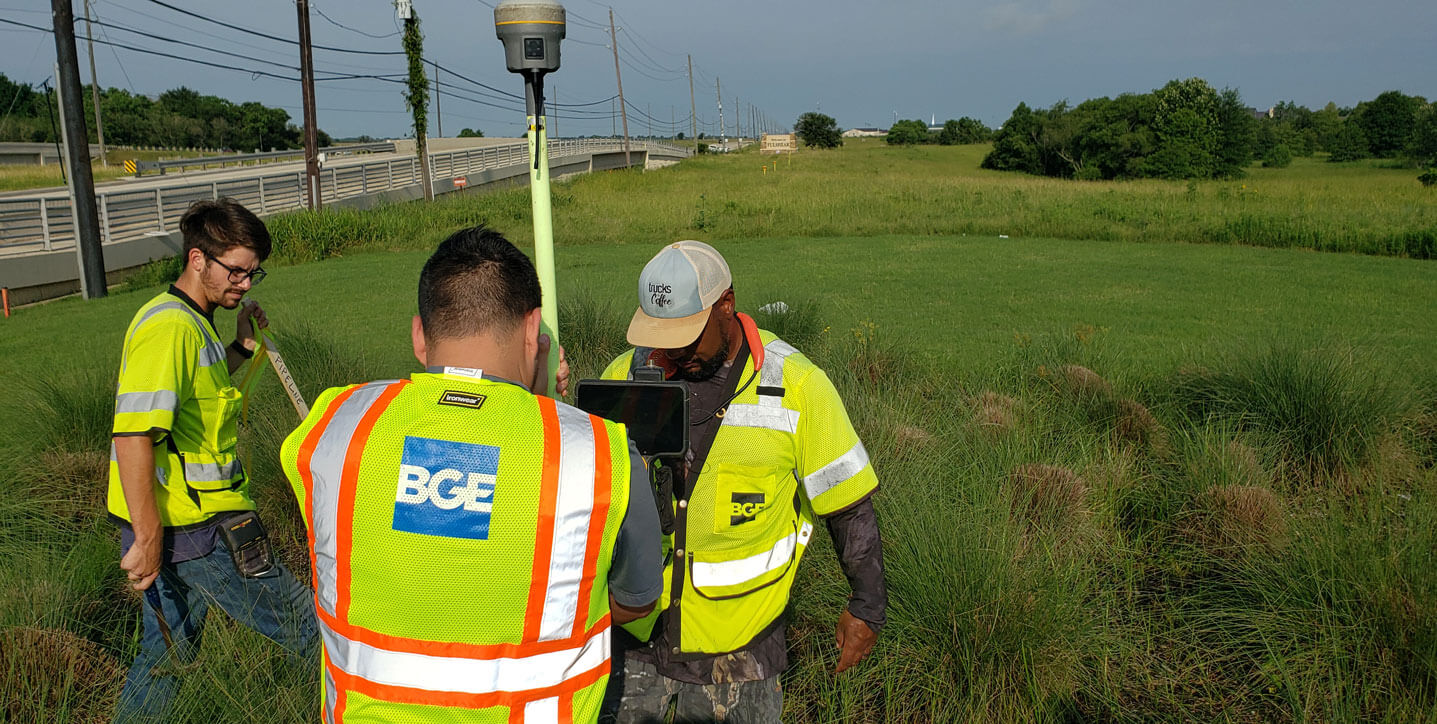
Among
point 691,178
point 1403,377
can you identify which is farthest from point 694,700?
point 691,178

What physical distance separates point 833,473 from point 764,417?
25cm

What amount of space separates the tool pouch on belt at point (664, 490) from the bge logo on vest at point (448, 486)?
798 millimetres

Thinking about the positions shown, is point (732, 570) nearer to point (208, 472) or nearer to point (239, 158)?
point (208, 472)

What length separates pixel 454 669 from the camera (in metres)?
1.65

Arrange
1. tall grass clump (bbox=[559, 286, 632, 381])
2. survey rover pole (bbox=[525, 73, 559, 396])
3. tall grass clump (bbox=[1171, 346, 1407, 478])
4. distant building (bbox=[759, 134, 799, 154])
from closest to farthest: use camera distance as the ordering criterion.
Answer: survey rover pole (bbox=[525, 73, 559, 396]), tall grass clump (bbox=[1171, 346, 1407, 478]), tall grass clump (bbox=[559, 286, 632, 381]), distant building (bbox=[759, 134, 799, 154])

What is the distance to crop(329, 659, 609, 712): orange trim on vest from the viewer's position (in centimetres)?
166

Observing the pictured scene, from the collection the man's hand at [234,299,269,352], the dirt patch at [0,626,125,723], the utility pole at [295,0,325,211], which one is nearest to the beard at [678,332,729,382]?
the man's hand at [234,299,269,352]

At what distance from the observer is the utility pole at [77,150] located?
15.2 meters

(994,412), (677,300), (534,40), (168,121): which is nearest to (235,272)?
(534,40)

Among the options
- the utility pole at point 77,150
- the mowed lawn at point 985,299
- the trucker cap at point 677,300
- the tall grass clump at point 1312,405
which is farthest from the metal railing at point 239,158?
the trucker cap at point 677,300

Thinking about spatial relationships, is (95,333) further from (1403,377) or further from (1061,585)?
(1403,377)

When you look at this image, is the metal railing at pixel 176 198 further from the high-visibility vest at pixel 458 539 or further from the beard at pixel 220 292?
the high-visibility vest at pixel 458 539

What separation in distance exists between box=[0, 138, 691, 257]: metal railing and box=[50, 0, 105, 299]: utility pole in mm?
1811

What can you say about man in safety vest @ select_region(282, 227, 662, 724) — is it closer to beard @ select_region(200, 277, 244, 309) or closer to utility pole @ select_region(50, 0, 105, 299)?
beard @ select_region(200, 277, 244, 309)
